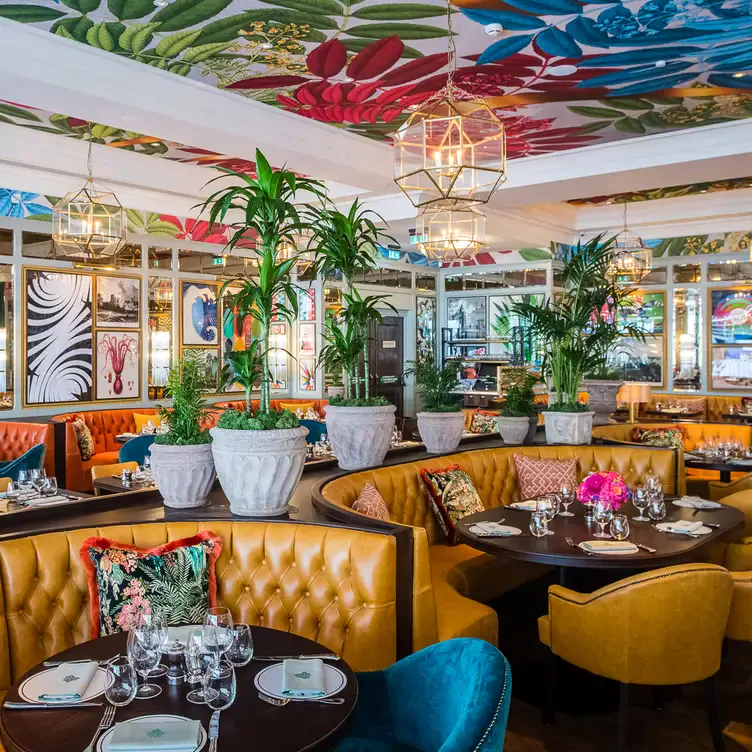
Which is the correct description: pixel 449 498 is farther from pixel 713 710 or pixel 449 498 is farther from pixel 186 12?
pixel 186 12

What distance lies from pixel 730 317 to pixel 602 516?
9.80 meters

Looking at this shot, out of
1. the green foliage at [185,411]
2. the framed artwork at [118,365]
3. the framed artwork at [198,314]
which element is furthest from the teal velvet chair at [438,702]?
Answer: the framed artwork at [198,314]

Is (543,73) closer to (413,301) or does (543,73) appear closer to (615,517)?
(615,517)

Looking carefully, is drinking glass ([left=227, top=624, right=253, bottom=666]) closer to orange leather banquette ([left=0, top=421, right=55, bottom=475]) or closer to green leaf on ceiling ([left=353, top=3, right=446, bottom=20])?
green leaf on ceiling ([left=353, top=3, right=446, bottom=20])

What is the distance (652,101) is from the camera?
258 inches

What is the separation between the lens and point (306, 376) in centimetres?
1228

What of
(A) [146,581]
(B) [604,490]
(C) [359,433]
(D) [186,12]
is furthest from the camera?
(D) [186,12]

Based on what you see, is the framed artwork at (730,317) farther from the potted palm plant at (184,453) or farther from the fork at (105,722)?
the fork at (105,722)

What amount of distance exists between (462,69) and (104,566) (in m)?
4.64

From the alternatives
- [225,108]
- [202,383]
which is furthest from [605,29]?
[202,383]

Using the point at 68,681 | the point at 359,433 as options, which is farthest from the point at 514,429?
the point at 68,681

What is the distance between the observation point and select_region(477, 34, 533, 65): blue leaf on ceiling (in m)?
5.24

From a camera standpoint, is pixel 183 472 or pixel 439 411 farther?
pixel 439 411

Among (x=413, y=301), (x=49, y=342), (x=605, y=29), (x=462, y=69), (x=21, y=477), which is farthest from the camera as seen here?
(x=413, y=301)
